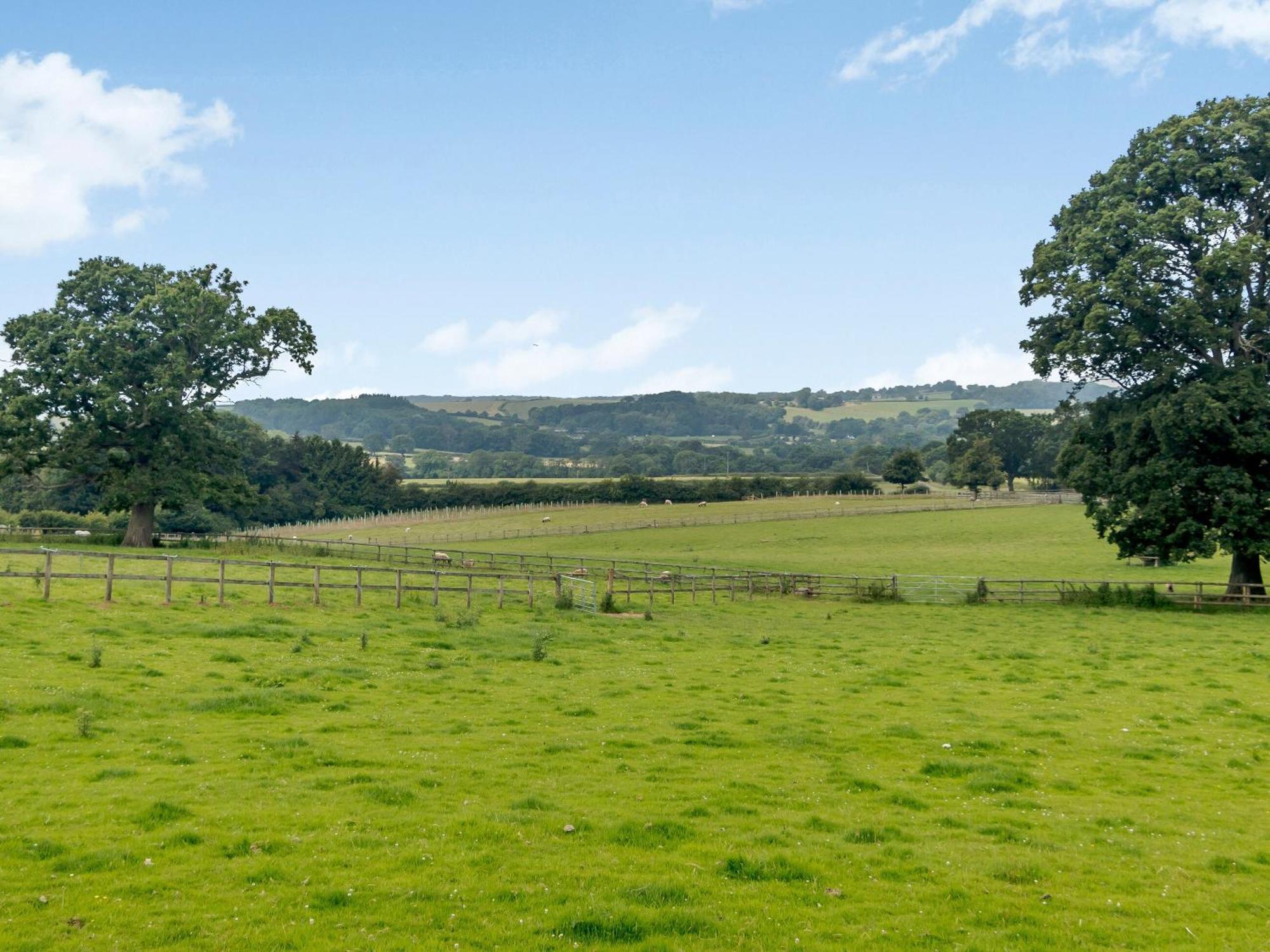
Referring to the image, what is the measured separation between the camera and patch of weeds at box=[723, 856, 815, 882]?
31.8 feet

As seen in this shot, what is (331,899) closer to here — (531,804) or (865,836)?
(531,804)

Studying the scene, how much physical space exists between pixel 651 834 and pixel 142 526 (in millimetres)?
50640

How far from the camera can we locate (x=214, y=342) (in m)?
53.0

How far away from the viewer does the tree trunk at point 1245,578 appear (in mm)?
40438

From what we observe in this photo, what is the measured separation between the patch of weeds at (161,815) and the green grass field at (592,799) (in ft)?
0.13

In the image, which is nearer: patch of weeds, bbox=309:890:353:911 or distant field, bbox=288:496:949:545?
patch of weeds, bbox=309:890:353:911

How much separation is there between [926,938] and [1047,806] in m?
4.87

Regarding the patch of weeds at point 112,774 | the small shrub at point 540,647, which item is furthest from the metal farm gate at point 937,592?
the patch of weeds at point 112,774

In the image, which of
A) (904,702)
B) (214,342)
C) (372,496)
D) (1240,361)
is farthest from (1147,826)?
(372,496)

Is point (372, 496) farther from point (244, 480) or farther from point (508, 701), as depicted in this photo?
point (508, 701)

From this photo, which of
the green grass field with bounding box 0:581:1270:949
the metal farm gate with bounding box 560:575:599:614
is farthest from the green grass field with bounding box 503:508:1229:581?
the green grass field with bounding box 0:581:1270:949

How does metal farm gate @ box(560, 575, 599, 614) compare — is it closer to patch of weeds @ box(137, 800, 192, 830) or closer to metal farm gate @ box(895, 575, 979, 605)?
metal farm gate @ box(895, 575, 979, 605)

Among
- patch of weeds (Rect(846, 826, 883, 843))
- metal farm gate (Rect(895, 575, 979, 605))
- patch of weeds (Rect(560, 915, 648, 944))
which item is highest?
patch of weeds (Rect(560, 915, 648, 944))

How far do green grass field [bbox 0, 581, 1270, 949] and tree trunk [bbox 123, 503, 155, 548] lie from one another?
32.4 metres
